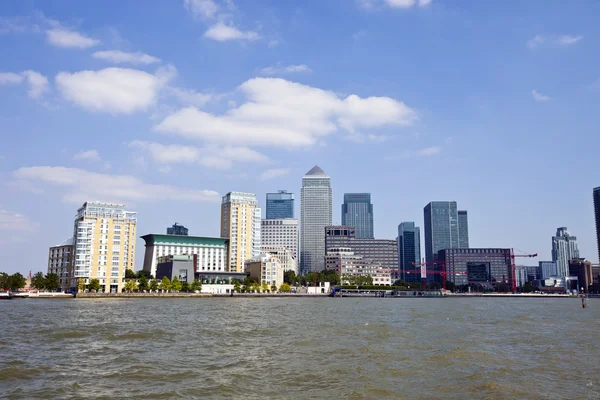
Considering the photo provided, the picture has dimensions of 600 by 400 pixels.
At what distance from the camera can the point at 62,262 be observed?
168m

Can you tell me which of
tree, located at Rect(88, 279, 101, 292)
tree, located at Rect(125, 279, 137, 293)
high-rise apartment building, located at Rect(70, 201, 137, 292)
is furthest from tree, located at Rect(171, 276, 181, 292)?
tree, located at Rect(88, 279, 101, 292)

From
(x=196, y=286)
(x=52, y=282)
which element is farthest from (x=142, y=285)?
(x=52, y=282)

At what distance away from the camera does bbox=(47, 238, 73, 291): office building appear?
16512cm

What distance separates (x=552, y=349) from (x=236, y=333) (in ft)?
82.8

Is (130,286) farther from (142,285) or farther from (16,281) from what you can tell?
(16,281)

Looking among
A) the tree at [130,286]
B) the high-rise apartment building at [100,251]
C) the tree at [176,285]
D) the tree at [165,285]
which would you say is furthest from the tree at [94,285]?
the tree at [176,285]

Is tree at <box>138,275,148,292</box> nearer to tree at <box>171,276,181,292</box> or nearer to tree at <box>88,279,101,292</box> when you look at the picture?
tree at <box>171,276,181,292</box>

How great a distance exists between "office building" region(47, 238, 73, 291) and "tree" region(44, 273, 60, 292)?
19.7ft

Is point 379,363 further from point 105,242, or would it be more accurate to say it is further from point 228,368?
point 105,242

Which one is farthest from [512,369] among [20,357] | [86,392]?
[20,357]

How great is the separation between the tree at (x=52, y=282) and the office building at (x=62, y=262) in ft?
19.7

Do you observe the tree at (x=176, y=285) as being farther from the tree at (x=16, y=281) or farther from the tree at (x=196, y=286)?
the tree at (x=16, y=281)

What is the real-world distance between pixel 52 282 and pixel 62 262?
1447cm

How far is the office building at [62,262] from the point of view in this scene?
542ft
